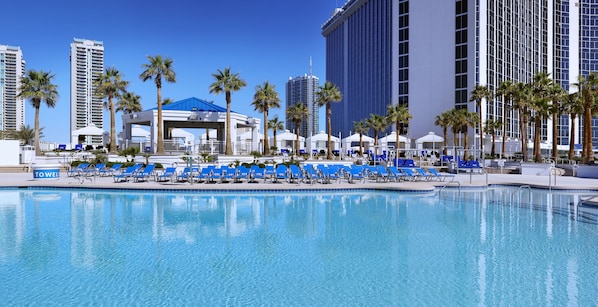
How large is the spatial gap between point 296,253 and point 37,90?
3063 centimetres

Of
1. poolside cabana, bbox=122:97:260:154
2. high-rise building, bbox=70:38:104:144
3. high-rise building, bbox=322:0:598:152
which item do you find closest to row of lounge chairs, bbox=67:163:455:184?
poolside cabana, bbox=122:97:260:154

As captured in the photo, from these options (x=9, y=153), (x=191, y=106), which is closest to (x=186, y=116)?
(x=191, y=106)

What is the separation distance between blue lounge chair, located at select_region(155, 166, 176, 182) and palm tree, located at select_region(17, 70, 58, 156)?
1657 cm

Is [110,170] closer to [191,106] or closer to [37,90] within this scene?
[191,106]

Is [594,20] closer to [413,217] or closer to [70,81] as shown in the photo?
[413,217]

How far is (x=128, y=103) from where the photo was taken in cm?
3897

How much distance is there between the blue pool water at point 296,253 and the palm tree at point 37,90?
20.1 metres

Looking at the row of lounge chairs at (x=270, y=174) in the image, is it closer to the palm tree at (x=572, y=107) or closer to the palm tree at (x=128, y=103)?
the palm tree at (x=572, y=107)

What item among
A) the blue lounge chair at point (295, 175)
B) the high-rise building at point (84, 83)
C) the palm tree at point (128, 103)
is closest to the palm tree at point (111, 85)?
the palm tree at point (128, 103)

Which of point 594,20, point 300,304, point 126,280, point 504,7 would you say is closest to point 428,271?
point 300,304

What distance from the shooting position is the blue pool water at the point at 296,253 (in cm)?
525

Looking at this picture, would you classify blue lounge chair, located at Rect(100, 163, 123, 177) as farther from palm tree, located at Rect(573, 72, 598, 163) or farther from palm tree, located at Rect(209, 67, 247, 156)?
palm tree, located at Rect(573, 72, 598, 163)

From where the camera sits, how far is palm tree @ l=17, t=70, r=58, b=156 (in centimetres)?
2930

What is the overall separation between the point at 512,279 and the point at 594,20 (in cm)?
8071
